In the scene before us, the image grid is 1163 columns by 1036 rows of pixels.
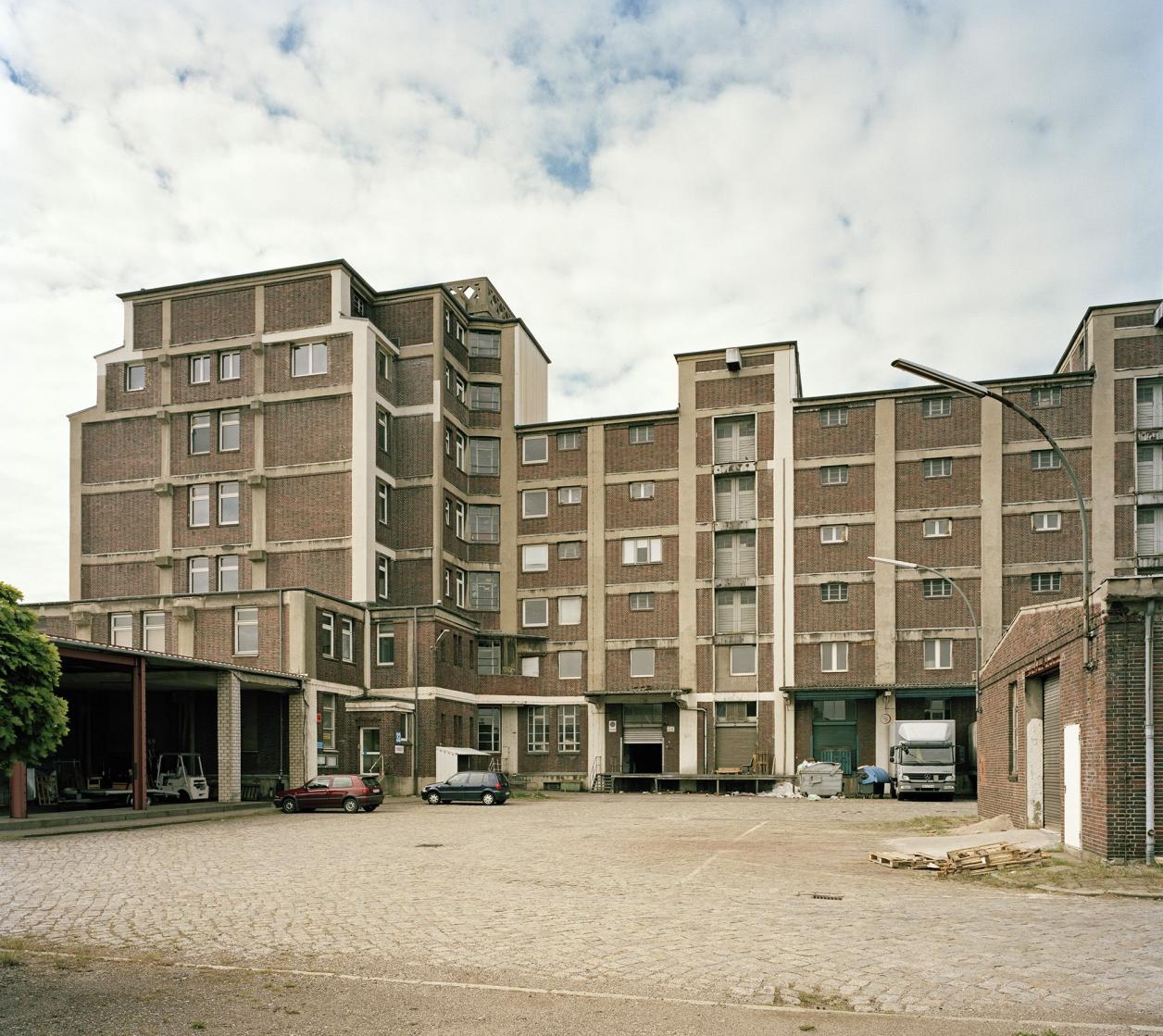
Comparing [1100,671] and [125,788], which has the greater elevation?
[1100,671]

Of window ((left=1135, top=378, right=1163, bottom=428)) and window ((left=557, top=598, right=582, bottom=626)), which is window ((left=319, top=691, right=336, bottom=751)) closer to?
window ((left=557, top=598, right=582, bottom=626))

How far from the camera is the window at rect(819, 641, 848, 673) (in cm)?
5775

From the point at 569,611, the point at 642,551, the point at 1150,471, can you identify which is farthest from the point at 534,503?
the point at 1150,471

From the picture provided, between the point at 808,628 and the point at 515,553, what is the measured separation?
16.5 m

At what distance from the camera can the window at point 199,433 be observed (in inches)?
2320

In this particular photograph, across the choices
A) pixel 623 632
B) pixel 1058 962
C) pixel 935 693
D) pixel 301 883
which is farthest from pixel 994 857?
pixel 623 632

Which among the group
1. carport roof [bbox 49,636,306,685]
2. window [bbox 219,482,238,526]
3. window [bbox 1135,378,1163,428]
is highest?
window [bbox 1135,378,1163,428]

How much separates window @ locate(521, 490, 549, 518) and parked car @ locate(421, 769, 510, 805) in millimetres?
22128

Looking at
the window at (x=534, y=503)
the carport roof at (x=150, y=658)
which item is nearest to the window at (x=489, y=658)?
the window at (x=534, y=503)

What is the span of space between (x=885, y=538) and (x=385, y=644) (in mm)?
25065

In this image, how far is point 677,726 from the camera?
197ft

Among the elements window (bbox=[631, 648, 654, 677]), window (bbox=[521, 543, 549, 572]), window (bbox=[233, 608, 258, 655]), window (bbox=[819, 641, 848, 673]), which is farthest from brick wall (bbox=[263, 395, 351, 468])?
window (bbox=[819, 641, 848, 673])

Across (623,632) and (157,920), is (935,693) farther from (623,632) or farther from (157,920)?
(157,920)

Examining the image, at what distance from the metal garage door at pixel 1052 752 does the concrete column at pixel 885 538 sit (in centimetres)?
3194
